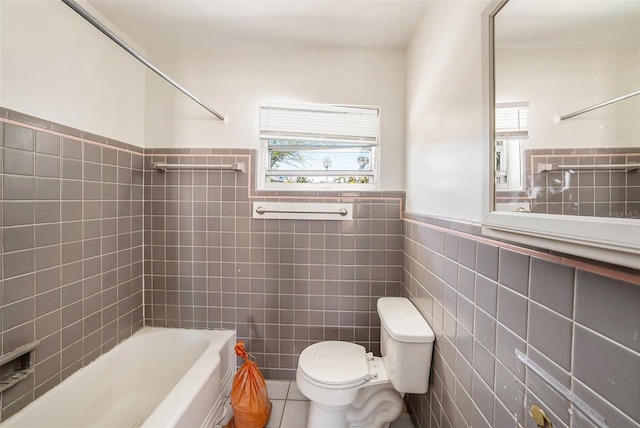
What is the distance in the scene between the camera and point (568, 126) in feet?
1.67

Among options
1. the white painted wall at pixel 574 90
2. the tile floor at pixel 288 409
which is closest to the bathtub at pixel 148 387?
the tile floor at pixel 288 409

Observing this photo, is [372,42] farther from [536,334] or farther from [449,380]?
[449,380]

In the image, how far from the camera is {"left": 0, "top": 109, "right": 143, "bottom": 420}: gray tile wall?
99 centimetres

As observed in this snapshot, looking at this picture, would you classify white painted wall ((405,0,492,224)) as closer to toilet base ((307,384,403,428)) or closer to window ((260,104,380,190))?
window ((260,104,380,190))

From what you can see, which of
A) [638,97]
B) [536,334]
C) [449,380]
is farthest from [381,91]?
[449,380]

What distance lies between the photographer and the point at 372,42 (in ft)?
5.17

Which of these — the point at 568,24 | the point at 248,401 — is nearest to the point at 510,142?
the point at 568,24

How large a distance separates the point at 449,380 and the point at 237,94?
6.72ft

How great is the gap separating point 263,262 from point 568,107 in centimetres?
160

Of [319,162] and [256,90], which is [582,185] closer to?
[319,162]

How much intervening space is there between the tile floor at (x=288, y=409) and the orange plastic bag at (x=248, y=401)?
7 cm

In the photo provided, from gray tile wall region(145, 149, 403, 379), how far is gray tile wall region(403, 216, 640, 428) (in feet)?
1.71

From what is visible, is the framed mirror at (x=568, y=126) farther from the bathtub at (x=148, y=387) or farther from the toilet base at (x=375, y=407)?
the bathtub at (x=148, y=387)

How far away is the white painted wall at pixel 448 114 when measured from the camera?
833 mm
